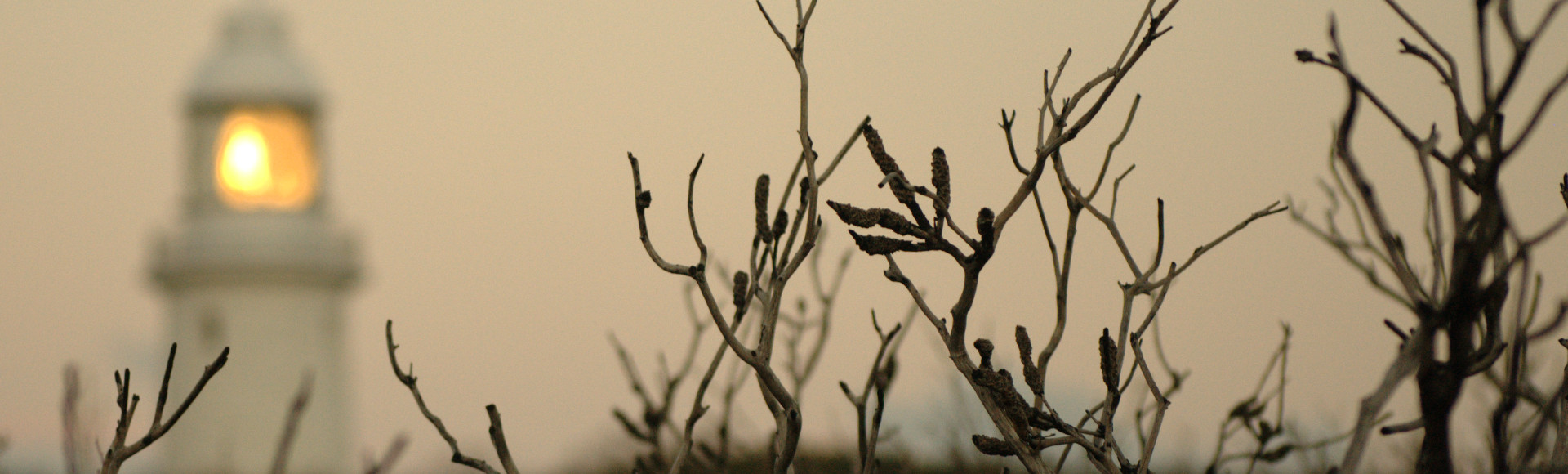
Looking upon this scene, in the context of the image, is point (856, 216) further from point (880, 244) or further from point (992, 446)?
point (992, 446)

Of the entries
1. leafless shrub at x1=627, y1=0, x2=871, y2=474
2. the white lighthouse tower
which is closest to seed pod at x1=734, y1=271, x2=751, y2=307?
leafless shrub at x1=627, y1=0, x2=871, y2=474

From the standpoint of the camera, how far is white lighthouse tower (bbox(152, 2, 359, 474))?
61.9 feet

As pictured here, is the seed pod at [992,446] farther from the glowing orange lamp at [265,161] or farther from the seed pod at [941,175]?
the glowing orange lamp at [265,161]

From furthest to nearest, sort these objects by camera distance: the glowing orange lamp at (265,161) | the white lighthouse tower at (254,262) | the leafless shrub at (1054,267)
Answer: the glowing orange lamp at (265,161) < the white lighthouse tower at (254,262) < the leafless shrub at (1054,267)

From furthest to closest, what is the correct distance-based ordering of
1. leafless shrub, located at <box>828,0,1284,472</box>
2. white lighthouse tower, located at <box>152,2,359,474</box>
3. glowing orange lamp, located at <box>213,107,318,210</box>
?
1. glowing orange lamp, located at <box>213,107,318,210</box>
2. white lighthouse tower, located at <box>152,2,359,474</box>
3. leafless shrub, located at <box>828,0,1284,472</box>

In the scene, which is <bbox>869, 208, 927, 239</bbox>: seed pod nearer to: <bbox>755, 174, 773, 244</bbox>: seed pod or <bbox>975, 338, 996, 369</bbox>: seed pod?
<bbox>975, 338, 996, 369</bbox>: seed pod

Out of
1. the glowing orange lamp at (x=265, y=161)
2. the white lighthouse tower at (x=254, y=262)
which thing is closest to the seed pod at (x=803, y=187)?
the white lighthouse tower at (x=254, y=262)

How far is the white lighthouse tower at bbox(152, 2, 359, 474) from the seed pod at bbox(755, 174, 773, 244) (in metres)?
18.7

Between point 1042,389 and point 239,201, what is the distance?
1967 cm

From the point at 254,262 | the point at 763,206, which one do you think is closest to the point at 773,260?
the point at 763,206

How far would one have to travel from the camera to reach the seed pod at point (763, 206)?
119cm

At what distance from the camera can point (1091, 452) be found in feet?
3.23

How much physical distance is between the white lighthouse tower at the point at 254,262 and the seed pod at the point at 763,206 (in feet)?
61.4

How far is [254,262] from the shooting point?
18953 mm
